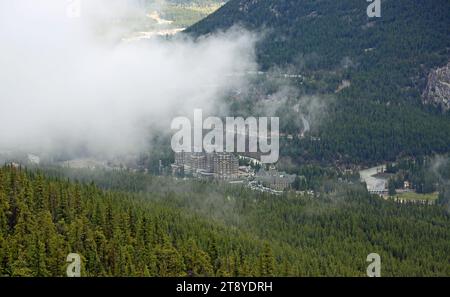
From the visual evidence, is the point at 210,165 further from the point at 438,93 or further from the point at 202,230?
the point at 202,230

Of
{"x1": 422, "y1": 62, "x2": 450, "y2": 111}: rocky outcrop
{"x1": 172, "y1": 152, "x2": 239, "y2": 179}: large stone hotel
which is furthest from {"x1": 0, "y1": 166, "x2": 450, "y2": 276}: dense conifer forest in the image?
{"x1": 422, "y1": 62, "x2": 450, "y2": 111}: rocky outcrop

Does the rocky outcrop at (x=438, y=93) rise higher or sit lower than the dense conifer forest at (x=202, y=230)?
higher

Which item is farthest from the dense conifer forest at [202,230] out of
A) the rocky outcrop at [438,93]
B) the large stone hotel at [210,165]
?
the rocky outcrop at [438,93]

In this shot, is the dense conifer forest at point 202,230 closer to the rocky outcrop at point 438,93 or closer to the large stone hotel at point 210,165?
the large stone hotel at point 210,165

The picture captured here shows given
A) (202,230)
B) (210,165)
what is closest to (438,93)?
(210,165)

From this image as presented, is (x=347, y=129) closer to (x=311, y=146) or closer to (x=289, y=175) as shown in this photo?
(x=311, y=146)

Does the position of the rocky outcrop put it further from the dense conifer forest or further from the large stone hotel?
the dense conifer forest

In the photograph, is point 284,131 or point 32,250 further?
point 284,131

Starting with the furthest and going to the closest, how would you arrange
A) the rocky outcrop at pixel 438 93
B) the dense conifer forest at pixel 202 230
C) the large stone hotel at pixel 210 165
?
the rocky outcrop at pixel 438 93 < the large stone hotel at pixel 210 165 < the dense conifer forest at pixel 202 230

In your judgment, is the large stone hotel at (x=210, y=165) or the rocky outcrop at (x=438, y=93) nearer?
the large stone hotel at (x=210, y=165)

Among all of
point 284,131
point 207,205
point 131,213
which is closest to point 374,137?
point 284,131
